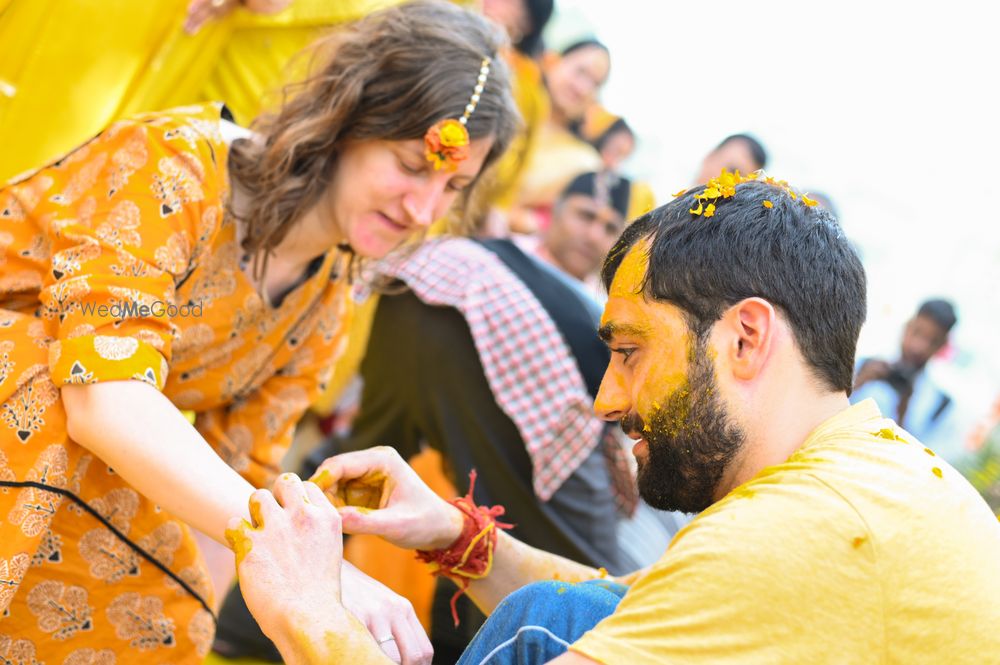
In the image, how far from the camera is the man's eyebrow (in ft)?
4.91

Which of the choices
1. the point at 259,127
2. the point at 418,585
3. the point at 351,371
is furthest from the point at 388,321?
the point at 259,127

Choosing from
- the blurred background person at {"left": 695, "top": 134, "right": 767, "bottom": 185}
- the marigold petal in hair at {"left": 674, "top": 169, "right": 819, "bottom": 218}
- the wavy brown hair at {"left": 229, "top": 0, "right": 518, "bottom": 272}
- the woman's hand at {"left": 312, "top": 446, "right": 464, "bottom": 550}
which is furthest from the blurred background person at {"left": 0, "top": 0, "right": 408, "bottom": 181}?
the blurred background person at {"left": 695, "top": 134, "right": 767, "bottom": 185}

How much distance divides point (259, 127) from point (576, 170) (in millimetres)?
2398

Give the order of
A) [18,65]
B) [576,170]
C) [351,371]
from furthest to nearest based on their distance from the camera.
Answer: [576,170] < [351,371] < [18,65]

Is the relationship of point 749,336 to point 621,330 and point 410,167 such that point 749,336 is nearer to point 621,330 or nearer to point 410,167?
point 621,330

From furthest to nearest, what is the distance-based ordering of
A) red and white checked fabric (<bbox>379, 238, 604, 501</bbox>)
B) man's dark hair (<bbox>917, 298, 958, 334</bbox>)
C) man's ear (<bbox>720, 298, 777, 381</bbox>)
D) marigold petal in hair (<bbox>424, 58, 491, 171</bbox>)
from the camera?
man's dark hair (<bbox>917, 298, 958, 334</bbox>)
red and white checked fabric (<bbox>379, 238, 604, 501</bbox>)
marigold petal in hair (<bbox>424, 58, 491, 171</bbox>)
man's ear (<bbox>720, 298, 777, 381</bbox>)

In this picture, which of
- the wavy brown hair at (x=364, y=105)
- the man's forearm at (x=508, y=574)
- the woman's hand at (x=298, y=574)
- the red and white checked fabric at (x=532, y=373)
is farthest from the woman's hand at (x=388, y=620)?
the red and white checked fabric at (x=532, y=373)

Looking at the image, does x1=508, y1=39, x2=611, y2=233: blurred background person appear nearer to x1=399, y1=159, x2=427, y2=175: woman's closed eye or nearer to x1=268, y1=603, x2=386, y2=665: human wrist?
x1=399, y1=159, x2=427, y2=175: woman's closed eye

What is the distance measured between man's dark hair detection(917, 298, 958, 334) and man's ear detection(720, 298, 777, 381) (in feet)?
11.3

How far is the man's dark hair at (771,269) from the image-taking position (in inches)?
56.8

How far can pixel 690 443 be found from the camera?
1.44 meters

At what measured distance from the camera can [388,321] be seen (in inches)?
122

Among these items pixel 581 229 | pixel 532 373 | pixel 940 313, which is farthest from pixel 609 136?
pixel 532 373

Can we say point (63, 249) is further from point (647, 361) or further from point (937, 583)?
point (937, 583)
